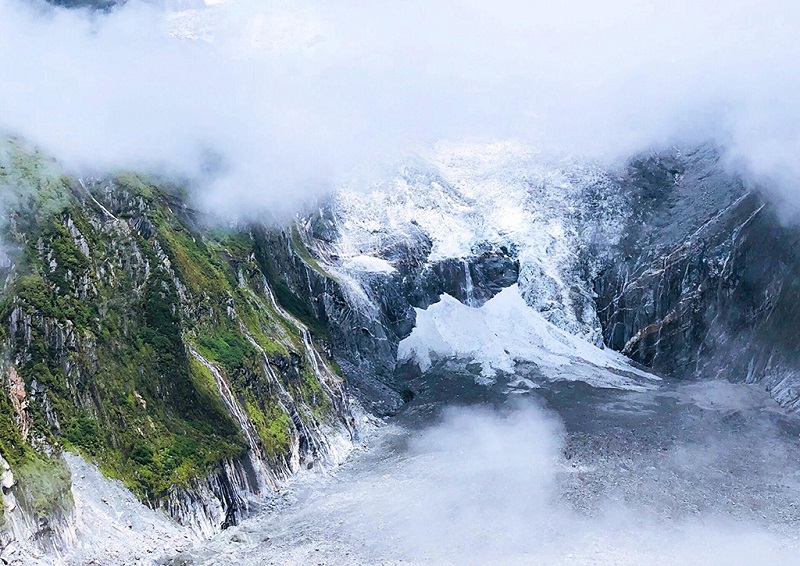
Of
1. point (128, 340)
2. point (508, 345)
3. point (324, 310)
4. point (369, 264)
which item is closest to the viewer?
point (128, 340)

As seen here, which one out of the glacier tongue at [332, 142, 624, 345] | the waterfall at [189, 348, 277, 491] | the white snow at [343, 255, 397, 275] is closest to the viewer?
the waterfall at [189, 348, 277, 491]

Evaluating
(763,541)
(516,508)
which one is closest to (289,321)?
(516,508)

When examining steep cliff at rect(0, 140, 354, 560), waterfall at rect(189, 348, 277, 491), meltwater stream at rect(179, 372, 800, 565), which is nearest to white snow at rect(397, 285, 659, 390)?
meltwater stream at rect(179, 372, 800, 565)

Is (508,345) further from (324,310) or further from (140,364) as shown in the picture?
(140,364)

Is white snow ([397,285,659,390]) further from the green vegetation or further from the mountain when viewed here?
the green vegetation

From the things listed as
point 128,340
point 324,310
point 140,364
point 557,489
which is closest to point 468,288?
point 324,310

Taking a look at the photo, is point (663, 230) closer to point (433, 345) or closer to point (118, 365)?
point (433, 345)
